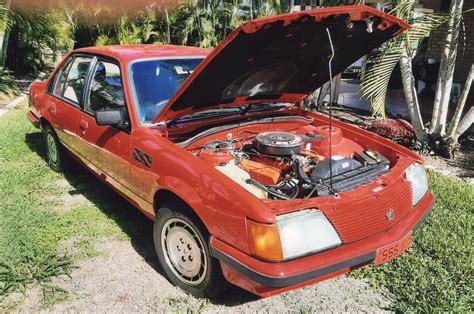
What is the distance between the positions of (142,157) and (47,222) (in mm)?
1499

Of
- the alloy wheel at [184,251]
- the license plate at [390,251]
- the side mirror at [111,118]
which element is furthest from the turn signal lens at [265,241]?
the side mirror at [111,118]

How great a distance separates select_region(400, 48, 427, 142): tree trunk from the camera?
6.02m

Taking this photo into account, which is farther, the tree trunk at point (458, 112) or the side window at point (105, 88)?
the tree trunk at point (458, 112)

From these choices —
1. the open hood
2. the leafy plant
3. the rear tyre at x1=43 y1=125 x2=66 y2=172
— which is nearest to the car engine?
the open hood

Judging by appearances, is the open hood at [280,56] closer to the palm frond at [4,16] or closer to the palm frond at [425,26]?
the palm frond at [425,26]

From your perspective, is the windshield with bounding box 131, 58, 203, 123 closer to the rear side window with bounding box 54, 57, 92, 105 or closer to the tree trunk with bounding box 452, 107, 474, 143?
the rear side window with bounding box 54, 57, 92, 105

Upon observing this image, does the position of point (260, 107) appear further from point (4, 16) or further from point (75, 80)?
point (4, 16)

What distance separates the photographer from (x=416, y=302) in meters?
2.95

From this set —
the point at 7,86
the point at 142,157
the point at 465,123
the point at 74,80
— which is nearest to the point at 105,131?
the point at 142,157

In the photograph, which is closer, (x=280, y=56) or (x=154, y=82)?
(x=280, y=56)

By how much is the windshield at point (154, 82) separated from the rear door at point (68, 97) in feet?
3.03

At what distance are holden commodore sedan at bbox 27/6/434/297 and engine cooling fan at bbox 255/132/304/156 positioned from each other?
2 centimetres

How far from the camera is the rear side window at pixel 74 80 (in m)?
4.30

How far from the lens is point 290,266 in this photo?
7.75 feet
